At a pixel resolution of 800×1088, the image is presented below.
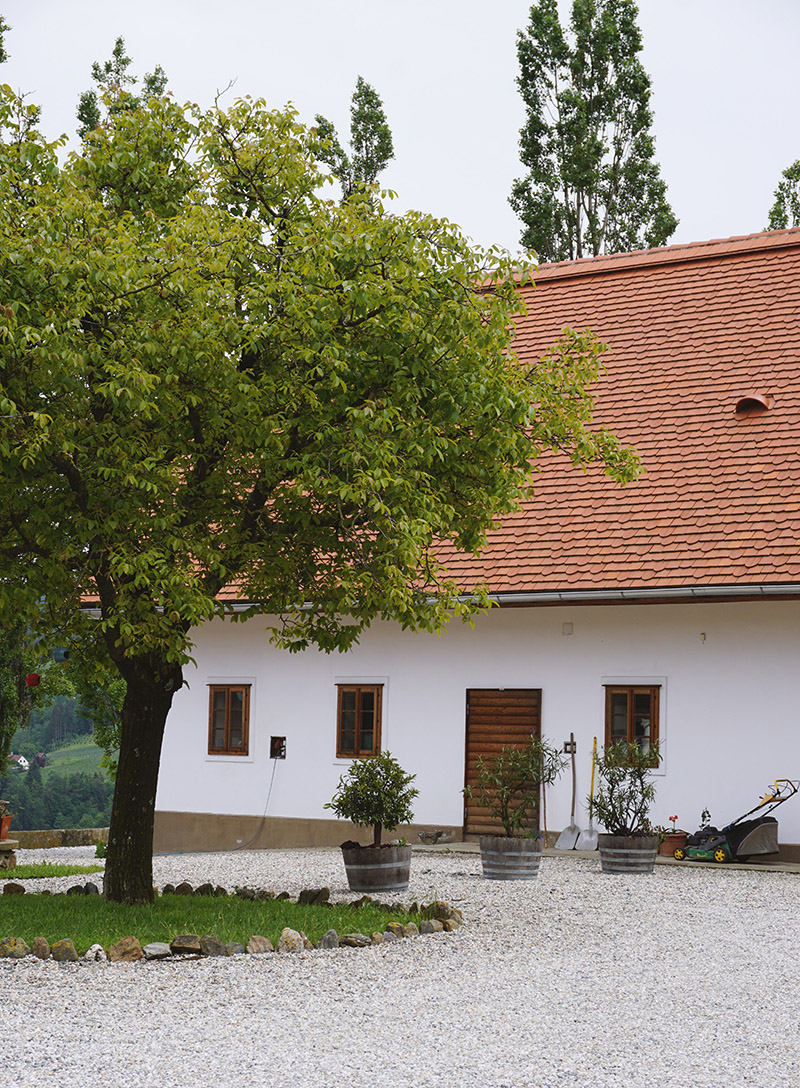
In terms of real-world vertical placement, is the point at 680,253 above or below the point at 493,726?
above

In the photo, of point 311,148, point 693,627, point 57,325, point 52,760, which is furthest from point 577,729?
point 52,760

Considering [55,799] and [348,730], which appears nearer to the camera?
[348,730]

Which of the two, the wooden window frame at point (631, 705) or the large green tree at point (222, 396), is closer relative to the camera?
the large green tree at point (222, 396)

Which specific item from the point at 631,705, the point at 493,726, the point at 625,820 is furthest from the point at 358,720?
the point at 625,820

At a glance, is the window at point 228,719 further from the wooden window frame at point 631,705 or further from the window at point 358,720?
the wooden window frame at point 631,705

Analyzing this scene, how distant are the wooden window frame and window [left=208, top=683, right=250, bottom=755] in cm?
559

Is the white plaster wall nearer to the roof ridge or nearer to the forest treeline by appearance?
the roof ridge

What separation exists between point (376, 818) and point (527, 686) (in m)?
5.42

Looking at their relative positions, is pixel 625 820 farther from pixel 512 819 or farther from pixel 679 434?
pixel 679 434

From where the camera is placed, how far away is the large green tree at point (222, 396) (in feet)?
28.8

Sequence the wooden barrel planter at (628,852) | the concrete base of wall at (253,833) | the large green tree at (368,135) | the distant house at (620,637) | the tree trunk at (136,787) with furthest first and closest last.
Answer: the large green tree at (368,135)
the concrete base of wall at (253,833)
the distant house at (620,637)
the wooden barrel planter at (628,852)
the tree trunk at (136,787)

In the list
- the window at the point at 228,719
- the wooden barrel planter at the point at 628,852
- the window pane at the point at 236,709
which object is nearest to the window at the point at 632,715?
the wooden barrel planter at the point at 628,852

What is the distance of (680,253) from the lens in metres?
20.5

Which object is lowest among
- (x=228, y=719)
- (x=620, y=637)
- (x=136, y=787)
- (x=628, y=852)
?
(x=628, y=852)
